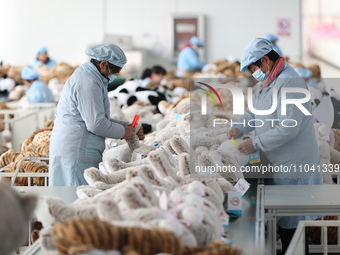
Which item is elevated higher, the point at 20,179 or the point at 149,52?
the point at 149,52

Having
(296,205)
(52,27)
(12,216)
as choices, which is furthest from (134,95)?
(52,27)

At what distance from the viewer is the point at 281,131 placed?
3031 millimetres

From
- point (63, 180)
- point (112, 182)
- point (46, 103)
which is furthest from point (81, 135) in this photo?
point (46, 103)

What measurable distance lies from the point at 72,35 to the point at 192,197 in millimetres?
12284

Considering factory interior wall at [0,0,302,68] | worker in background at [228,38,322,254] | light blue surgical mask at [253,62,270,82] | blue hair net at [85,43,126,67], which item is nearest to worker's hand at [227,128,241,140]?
worker in background at [228,38,322,254]

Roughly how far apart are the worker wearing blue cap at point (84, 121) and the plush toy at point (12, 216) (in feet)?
5.83

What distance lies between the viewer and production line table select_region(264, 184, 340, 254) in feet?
8.53

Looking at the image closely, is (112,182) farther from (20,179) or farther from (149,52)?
(149,52)

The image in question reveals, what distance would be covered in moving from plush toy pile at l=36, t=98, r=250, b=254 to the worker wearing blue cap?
1.56 ft

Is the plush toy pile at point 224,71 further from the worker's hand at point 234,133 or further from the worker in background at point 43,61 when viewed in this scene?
the worker's hand at point 234,133

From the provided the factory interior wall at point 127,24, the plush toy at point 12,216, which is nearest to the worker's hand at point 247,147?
the plush toy at point 12,216

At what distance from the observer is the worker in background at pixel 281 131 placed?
3039mm

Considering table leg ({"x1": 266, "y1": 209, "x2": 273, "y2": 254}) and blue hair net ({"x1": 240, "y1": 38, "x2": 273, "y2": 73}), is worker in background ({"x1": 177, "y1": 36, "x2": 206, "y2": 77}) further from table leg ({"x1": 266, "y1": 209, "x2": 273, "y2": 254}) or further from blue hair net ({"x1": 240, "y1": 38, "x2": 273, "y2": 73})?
table leg ({"x1": 266, "y1": 209, "x2": 273, "y2": 254})

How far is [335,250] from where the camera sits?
3314 mm
